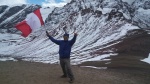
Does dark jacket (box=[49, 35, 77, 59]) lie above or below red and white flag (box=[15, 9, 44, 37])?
below

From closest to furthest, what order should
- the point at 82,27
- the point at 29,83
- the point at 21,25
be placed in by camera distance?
the point at 29,83 < the point at 21,25 < the point at 82,27

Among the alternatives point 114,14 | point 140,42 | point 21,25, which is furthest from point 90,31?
point 21,25

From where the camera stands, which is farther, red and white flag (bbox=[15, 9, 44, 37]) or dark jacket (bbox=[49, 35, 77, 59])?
red and white flag (bbox=[15, 9, 44, 37])

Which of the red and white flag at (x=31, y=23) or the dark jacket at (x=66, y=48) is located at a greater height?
the red and white flag at (x=31, y=23)

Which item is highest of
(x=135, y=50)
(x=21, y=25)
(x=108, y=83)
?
(x=21, y=25)

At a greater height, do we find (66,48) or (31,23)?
(31,23)

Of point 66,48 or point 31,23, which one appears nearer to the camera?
point 66,48

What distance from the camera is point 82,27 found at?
19425 centimetres

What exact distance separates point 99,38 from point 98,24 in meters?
29.5

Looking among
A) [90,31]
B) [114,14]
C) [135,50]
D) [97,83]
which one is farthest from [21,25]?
[114,14]

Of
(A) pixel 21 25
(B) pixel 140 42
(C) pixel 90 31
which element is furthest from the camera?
(C) pixel 90 31

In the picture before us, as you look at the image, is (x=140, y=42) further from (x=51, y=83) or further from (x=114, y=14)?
(x=51, y=83)

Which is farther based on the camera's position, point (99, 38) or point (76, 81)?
point (99, 38)

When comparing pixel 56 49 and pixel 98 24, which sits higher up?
pixel 98 24
